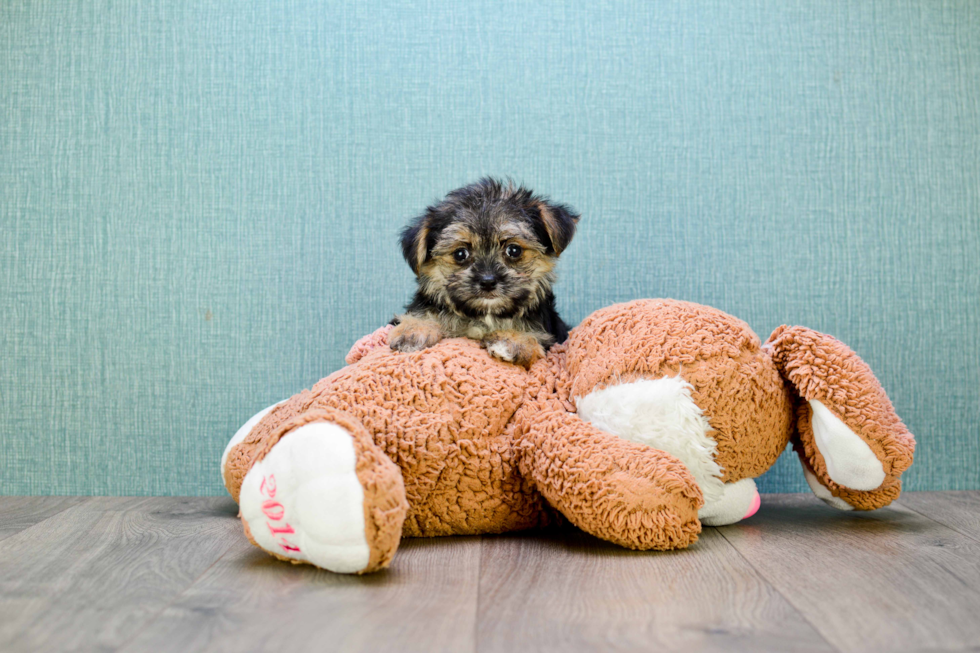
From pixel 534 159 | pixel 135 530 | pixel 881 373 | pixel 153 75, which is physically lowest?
pixel 135 530

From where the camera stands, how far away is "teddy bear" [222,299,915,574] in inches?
67.4

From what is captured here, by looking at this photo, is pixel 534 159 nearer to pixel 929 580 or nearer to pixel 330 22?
pixel 330 22

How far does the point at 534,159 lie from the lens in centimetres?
269

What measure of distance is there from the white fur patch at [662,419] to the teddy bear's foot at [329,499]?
0.59 meters

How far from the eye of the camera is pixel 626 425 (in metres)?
1.82

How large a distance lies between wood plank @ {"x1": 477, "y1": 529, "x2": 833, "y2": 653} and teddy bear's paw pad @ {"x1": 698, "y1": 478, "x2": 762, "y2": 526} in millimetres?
129

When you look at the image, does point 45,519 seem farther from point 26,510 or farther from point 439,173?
point 439,173

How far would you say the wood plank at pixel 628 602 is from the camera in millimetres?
1218

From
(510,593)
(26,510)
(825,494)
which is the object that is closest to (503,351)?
(510,593)

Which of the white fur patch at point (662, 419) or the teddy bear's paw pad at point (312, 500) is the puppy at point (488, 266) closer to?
the white fur patch at point (662, 419)

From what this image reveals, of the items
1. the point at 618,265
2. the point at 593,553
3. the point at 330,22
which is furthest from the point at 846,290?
the point at 330,22

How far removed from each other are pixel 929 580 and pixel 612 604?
0.73 m

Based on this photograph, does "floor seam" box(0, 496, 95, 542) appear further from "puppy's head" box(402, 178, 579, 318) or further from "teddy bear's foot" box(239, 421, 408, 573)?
"puppy's head" box(402, 178, 579, 318)

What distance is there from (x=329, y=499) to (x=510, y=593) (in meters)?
0.41
